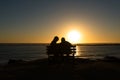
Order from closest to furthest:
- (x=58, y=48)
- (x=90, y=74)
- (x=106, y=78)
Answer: (x=106, y=78)
(x=90, y=74)
(x=58, y=48)

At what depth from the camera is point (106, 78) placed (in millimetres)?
11445

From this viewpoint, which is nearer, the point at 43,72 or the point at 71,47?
the point at 43,72

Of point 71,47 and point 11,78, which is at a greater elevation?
point 71,47

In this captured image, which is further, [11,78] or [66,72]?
[66,72]

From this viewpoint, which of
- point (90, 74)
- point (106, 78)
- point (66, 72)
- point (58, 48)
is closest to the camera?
point (106, 78)

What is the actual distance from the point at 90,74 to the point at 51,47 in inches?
212

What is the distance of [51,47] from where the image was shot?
17016 mm

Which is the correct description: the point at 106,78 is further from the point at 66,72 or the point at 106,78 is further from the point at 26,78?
the point at 26,78

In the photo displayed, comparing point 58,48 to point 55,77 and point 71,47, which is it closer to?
point 71,47

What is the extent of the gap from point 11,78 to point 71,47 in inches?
248

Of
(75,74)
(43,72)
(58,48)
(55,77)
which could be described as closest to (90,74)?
(75,74)

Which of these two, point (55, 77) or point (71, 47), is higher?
point (71, 47)

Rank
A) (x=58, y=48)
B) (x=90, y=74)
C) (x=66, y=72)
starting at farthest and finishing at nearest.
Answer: (x=58, y=48) → (x=66, y=72) → (x=90, y=74)

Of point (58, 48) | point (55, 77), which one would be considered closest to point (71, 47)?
point (58, 48)
